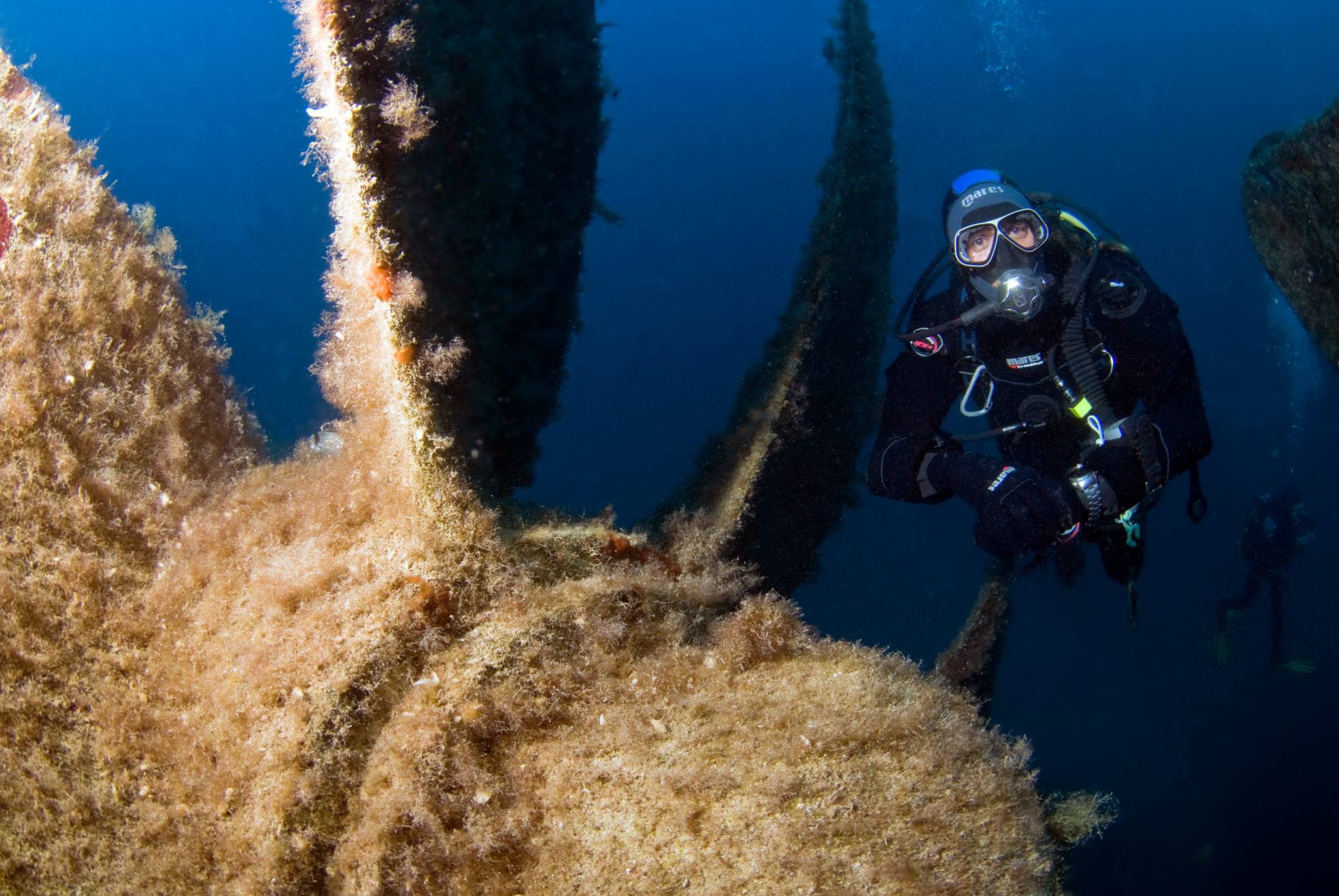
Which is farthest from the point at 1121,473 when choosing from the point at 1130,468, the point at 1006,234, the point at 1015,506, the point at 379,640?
the point at 379,640

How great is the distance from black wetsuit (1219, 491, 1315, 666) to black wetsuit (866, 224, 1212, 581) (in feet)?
42.9

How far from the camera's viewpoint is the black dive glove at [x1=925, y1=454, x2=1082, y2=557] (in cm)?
349

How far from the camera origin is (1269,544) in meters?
13.8

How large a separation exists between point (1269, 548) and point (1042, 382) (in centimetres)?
1448

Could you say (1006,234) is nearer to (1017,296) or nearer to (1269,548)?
(1017,296)

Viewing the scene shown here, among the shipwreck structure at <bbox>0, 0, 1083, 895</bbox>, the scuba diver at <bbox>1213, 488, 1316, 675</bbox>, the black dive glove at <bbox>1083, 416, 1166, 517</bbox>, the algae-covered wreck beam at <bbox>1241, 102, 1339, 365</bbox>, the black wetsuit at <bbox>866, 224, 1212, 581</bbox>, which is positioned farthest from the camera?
the scuba diver at <bbox>1213, 488, 1316, 675</bbox>

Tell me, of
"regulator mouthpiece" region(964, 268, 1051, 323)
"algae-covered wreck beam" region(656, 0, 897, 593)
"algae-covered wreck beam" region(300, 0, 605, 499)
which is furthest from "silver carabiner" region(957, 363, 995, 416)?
"algae-covered wreck beam" region(300, 0, 605, 499)

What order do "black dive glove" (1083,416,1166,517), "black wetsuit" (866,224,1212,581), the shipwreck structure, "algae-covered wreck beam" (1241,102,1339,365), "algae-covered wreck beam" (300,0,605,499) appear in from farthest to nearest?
"black wetsuit" (866,224,1212,581) → "black dive glove" (1083,416,1166,517) → "algae-covered wreck beam" (1241,102,1339,365) → "algae-covered wreck beam" (300,0,605,499) → the shipwreck structure

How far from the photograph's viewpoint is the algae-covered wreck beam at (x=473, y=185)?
2.11 m

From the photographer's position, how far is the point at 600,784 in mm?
1780

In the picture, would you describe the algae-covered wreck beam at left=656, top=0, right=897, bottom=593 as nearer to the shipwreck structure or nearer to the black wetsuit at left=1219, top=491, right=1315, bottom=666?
the shipwreck structure

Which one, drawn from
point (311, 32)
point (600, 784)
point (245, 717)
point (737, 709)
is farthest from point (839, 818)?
point (311, 32)

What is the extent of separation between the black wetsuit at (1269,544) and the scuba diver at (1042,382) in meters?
13.1

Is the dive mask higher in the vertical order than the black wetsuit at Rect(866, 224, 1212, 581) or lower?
higher
